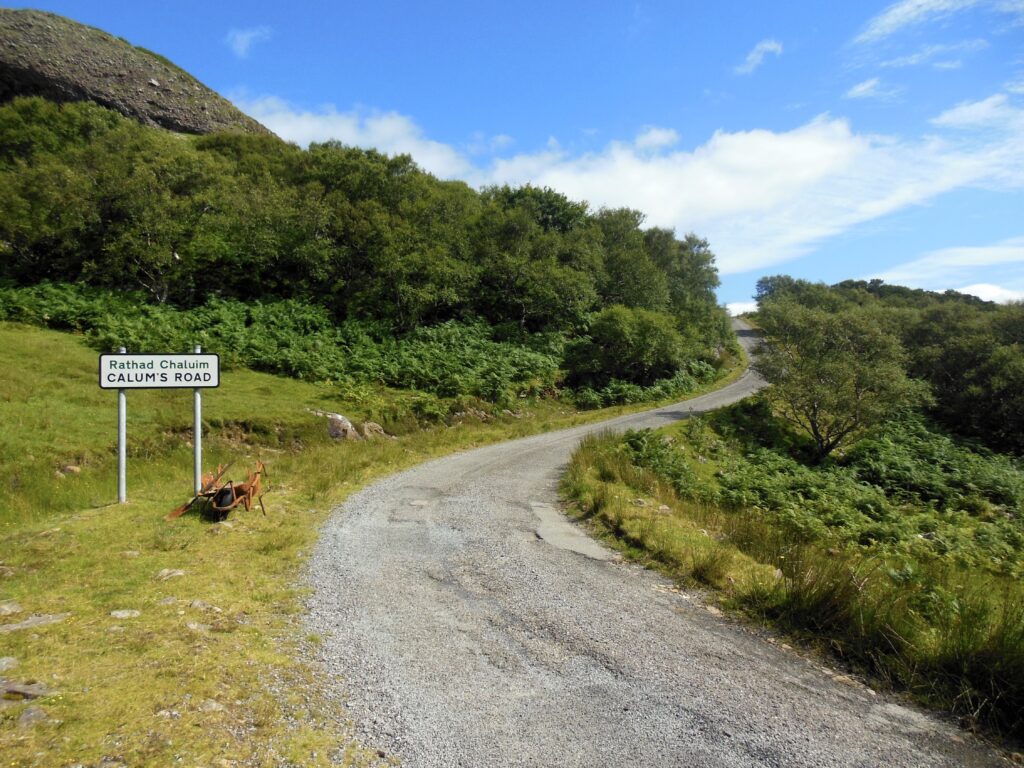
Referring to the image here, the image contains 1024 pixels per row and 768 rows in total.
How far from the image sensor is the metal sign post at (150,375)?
9.16 m

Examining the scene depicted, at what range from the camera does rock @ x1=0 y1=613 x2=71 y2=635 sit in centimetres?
473

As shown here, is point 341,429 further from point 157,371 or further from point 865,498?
point 865,498

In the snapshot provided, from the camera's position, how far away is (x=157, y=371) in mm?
9453

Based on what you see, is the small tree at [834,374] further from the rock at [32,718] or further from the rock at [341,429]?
the rock at [32,718]

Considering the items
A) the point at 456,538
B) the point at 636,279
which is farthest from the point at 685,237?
the point at 456,538

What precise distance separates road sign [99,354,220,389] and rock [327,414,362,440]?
7994 mm

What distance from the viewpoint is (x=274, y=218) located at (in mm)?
35406

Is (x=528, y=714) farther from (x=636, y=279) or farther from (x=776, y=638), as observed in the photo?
(x=636, y=279)

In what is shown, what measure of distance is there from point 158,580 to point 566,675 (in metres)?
4.69

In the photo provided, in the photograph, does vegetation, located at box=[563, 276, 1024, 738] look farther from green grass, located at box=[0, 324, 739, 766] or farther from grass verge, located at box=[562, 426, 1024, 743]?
green grass, located at box=[0, 324, 739, 766]

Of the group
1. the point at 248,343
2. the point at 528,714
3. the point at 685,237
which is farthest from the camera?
the point at 685,237

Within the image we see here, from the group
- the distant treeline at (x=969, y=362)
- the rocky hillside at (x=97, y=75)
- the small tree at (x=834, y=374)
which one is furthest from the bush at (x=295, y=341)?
the rocky hillside at (x=97, y=75)

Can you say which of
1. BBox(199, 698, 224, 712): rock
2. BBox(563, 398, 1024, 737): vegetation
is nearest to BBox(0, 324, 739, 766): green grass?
BBox(199, 698, 224, 712): rock

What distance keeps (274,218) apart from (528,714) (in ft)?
123
